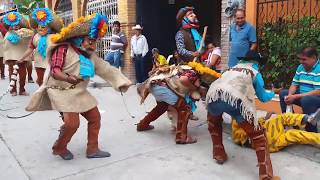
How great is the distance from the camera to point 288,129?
14.5ft

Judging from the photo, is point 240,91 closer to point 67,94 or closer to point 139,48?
point 67,94

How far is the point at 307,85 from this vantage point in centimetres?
461

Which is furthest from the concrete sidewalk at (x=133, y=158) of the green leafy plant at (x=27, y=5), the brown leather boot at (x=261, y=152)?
the green leafy plant at (x=27, y=5)

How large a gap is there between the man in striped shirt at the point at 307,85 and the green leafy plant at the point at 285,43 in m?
1.24

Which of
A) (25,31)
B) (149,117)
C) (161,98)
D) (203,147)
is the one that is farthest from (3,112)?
(203,147)

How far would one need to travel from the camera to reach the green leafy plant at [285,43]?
580 centimetres

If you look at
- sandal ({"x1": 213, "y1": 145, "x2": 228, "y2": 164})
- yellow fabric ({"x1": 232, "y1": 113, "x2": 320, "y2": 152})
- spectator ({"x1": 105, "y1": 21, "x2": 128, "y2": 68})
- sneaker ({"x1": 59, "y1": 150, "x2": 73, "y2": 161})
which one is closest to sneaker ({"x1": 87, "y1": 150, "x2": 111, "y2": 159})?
sneaker ({"x1": 59, "y1": 150, "x2": 73, "y2": 161})

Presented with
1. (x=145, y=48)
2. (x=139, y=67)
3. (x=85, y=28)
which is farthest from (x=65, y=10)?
(x=85, y=28)

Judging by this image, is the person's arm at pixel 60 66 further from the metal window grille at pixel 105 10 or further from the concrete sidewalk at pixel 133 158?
the metal window grille at pixel 105 10

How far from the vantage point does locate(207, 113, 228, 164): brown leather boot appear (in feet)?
13.1

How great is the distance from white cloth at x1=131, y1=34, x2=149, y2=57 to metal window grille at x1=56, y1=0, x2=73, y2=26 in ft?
20.8

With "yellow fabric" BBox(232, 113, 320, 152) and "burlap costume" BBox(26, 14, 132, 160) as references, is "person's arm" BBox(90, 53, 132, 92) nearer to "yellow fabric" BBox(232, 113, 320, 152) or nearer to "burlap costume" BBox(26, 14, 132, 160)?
"burlap costume" BBox(26, 14, 132, 160)

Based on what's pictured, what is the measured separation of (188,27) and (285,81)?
217 cm

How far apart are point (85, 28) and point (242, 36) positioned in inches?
121
